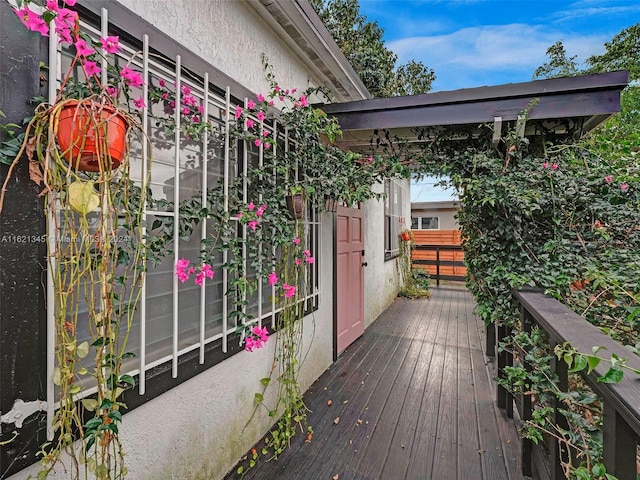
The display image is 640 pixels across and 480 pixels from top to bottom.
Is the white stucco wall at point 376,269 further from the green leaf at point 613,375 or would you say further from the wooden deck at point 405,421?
the green leaf at point 613,375

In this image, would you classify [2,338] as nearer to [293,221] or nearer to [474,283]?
[293,221]

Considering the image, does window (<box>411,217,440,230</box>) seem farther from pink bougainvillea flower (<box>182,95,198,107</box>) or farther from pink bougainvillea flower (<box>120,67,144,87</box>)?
pink bougainvillea flower (<box>120,67,144,87</box>)

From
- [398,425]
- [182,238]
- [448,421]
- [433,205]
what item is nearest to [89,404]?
[182,238]

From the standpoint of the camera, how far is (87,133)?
89cm

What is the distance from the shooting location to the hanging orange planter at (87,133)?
88 centimetres

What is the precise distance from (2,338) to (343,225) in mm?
3128

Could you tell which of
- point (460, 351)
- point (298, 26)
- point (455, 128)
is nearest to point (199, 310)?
point (298, 26)

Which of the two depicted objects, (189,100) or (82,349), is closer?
(82,349)

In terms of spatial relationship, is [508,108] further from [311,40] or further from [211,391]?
[211,391]

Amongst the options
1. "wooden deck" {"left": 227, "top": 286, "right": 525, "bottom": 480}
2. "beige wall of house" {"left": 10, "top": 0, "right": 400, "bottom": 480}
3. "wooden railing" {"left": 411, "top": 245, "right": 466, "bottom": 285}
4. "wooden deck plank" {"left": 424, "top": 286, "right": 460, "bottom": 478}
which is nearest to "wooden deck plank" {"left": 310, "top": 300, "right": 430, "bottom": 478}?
"wooden deck" {"left": 227, "top": 286, "right": 525, "bottom": 480}

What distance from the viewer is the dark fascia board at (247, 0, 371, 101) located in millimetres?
2135

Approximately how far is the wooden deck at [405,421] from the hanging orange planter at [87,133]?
1974mm

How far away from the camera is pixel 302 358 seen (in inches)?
108

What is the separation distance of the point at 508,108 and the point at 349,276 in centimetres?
242
